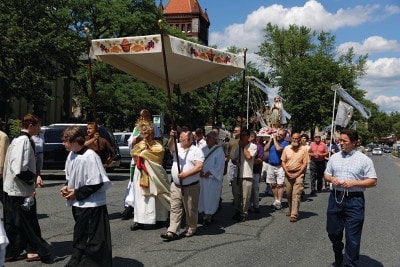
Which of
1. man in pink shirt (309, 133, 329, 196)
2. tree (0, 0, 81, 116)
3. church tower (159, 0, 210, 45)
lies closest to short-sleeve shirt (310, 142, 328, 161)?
man in pink shirt (309, 133, 329, 196)

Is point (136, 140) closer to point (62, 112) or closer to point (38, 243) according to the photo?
point (38, 243)

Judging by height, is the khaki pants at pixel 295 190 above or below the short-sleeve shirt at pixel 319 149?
below

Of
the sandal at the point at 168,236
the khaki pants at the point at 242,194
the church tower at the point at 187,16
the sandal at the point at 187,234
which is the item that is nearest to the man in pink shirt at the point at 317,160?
the khaki pants at the point at 242,194

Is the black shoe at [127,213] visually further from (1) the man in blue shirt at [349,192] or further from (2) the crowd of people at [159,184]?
(1) the man in blue shirt at [349,192]

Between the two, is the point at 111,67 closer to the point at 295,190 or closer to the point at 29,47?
the point at 29,47

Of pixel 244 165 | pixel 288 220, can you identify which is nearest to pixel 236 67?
pixel 244 165

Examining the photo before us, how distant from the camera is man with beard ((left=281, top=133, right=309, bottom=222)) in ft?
29.3

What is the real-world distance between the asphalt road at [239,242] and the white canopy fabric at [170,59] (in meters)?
2.90

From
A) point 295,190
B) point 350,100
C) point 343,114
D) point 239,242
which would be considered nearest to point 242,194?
point 295,190

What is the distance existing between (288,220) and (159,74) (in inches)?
155

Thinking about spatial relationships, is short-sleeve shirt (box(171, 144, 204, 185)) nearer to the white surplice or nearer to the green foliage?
the white surplice

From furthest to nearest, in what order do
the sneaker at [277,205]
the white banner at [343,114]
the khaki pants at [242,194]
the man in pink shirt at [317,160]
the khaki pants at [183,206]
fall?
1. the white banner at [343,114]
2. the man in pink shirt at [317,160]
3. the sneaker at [277,205]
4. the khaki pants at [242,194]
5. the khaki pants at [183,206]

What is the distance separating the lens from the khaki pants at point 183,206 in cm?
701

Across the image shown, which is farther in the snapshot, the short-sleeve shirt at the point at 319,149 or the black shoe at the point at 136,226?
the short-sleeve shirt at the point at 319,149
